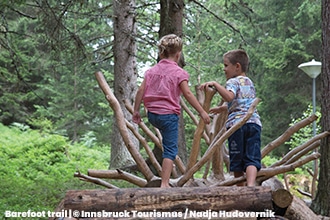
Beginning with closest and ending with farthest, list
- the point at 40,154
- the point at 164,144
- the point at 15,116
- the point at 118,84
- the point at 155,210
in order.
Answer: the point at 155,210
the point at 164,144
the point at 118,84
the point at 40,154
the point at 15,116

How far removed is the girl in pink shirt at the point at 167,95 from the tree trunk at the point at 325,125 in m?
1.38

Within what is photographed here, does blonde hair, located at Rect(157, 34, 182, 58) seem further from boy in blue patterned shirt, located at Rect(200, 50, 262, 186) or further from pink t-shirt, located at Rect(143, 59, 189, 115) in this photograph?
boy in blue patterned shirt, located at Rect(200, 50, 262, 186)

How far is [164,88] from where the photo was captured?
434 cm

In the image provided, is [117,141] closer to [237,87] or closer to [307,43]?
[237,87]

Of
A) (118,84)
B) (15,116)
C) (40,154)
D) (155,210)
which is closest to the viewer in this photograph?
(155,210)

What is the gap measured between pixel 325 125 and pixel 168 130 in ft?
5.57

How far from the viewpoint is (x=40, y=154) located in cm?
1225

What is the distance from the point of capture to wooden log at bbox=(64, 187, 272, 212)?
353 centimetres

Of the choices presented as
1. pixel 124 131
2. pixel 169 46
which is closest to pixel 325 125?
pixel 169 46

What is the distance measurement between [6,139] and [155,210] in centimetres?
1283

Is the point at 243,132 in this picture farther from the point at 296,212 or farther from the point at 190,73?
the point at 190,73

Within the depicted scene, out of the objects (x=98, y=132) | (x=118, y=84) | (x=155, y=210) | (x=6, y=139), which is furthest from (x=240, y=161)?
(x=98, y=132)

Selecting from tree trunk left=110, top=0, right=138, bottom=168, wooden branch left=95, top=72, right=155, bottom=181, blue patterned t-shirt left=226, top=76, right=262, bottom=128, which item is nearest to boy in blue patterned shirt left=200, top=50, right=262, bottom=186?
blue patterned t-shirt left=226, top=76, right=262, bottom=128

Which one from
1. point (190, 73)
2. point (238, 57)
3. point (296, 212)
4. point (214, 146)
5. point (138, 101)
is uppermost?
point (190, 73)
